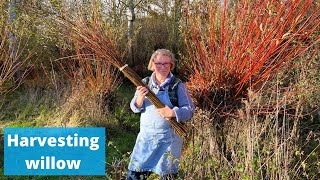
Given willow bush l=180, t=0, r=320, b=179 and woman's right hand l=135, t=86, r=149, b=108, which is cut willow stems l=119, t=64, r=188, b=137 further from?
willow bush l=180, t=0, r=320, b=179

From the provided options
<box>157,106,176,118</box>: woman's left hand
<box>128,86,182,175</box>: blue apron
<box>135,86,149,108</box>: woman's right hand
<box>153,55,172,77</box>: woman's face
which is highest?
<box>153,55,172,77</box>: woman's face

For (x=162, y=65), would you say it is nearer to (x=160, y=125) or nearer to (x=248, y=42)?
(x=160, y=125)

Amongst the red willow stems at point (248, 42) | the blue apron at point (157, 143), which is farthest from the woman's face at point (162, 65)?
the red willow stems at point (248, 42)

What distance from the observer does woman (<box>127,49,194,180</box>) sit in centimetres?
288

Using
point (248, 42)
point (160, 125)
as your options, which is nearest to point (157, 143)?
point (160, 125)

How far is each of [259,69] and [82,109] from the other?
3197mm

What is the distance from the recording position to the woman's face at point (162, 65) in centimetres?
287

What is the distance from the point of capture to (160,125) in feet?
9.43

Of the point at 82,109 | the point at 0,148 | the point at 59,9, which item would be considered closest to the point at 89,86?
the point at 82,109

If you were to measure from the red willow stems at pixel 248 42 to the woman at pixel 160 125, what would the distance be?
606mm

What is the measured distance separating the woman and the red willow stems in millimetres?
606

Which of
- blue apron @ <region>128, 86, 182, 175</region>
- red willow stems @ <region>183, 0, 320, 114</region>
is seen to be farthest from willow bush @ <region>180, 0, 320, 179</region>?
blue apron @ <region>128, 86, 182, 175</region>

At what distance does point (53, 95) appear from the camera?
257 inches

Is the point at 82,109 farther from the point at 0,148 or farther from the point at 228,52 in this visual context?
the point at 228,52
